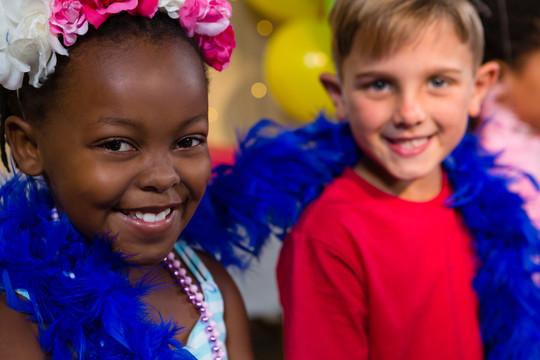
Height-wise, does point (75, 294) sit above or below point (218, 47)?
below

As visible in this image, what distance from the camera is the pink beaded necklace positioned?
3.68 ft

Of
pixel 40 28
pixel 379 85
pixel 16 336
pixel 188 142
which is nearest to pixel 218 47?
pixel 188 142

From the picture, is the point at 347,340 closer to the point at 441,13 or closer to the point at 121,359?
the point at 121,359

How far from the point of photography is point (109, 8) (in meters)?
0.93

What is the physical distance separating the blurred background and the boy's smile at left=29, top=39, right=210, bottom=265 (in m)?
1.06

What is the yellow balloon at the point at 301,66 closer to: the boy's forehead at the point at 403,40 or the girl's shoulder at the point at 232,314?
the boy's forehead at the point at 403,40

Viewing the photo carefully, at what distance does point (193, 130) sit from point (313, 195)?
52 cm

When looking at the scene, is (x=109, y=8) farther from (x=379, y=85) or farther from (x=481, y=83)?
(x=481, y=83)

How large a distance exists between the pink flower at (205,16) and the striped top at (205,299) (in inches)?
16.7

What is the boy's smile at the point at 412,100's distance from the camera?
135 centimetres

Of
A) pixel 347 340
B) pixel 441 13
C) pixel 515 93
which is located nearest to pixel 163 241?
pixel 347 340

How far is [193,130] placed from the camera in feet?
3.30

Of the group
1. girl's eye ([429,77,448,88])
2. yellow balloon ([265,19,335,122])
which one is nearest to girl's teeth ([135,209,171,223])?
girl's eye ([429,77,448,88])

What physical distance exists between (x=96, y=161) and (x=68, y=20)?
0.21 m
